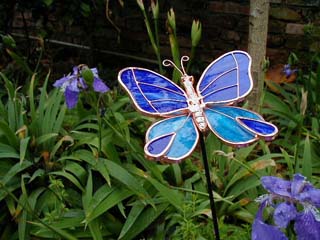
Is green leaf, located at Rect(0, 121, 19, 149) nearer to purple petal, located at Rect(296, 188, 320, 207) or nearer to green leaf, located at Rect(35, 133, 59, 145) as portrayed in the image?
green leaf, located at Rect(35, 133, 59, 145)

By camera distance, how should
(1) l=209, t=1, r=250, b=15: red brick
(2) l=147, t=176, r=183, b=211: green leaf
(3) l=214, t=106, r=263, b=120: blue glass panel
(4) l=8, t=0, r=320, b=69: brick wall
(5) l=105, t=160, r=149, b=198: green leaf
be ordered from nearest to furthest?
(3) l=214, t=106, r=263, b=120: blue glass panel → (2) l=147, t=176, r=183, b=211: green leaf → (5) l=105, t=160, r=149, b=198: green leaf → (4) l=8, t=0, r=320, b=69: brick wall → (1) l=209, t=1, r=250, b=15: red brick

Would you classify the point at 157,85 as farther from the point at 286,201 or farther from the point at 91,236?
the point at 91,236

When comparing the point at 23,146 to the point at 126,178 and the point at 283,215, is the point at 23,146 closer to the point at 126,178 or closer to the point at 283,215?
the point at 126,178

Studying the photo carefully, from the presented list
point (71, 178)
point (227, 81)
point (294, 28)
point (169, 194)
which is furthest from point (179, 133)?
point (294, 28)

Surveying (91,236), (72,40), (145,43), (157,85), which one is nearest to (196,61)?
(145,43)

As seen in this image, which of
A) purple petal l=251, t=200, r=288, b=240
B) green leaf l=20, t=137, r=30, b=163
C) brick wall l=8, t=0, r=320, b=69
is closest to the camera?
purple petal l=251, t=200, r=288, b=240

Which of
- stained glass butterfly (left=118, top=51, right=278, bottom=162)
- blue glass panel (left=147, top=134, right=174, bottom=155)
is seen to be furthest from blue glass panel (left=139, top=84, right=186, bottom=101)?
blue glass panel (left=147, top=134, right=174, bottom=155)

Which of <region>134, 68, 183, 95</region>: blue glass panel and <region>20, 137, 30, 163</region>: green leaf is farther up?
<region>134, 68, 183, 95</region>: blue glass panel
